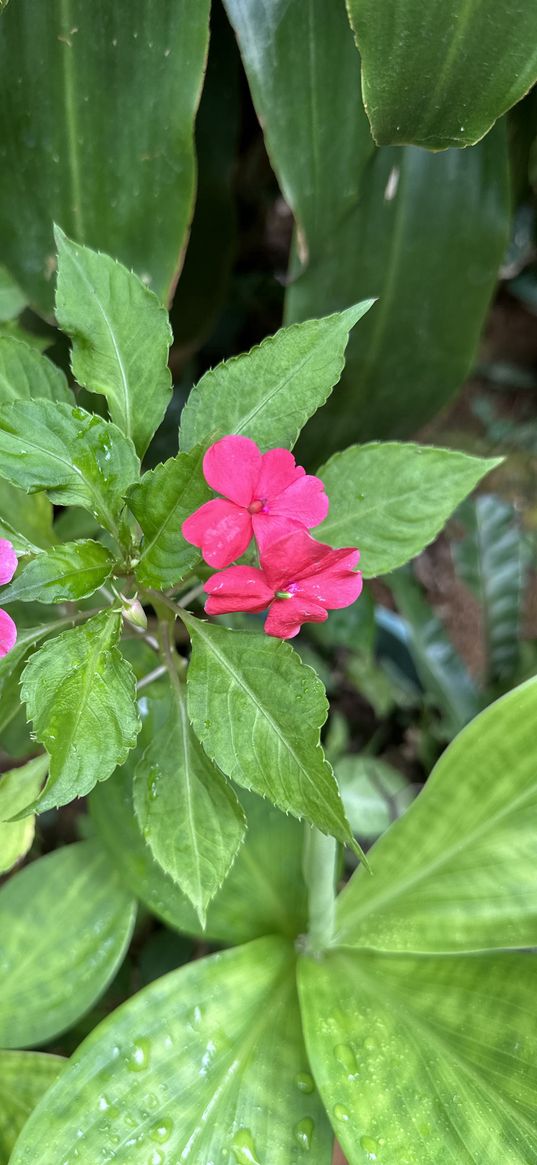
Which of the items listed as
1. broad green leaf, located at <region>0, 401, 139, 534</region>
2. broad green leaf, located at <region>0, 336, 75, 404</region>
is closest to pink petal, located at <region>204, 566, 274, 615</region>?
broad green leaf, located at <region>0, 401, 139, 534</region>

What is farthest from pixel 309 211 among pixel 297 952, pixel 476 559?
pixel 297 952

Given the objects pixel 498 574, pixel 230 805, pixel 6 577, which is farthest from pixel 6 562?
pixel 498 574

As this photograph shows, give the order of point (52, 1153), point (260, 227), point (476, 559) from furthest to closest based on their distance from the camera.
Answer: point (260, 227)
point (476, 559)
point (52, 1153)

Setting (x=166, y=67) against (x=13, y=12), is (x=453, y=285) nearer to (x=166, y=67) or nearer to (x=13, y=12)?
(x=166, y=67)

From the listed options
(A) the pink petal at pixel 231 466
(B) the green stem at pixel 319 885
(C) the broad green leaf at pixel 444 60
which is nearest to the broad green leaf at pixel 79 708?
(A) the pink petal at pixel 231 466

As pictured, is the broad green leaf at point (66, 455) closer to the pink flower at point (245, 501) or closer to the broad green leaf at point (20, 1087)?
the pink flower at point (245, 501)

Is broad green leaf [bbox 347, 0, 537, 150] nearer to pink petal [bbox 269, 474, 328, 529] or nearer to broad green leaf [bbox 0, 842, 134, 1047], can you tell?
pink petal [bbox 269, 474, 328, 529]
